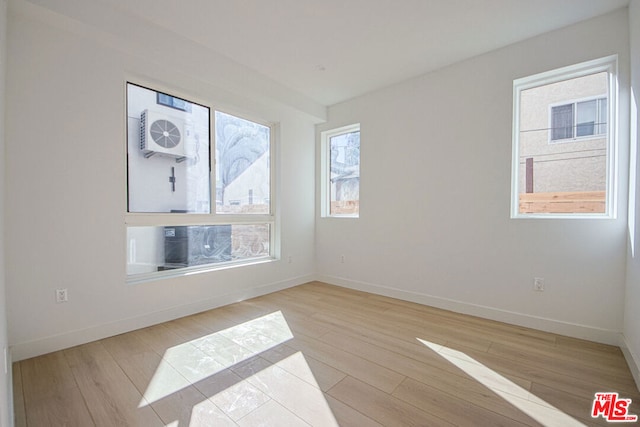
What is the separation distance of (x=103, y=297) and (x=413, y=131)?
143 inches

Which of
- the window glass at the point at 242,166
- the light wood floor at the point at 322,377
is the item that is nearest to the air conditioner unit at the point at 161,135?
the window glass at the point at 242,166

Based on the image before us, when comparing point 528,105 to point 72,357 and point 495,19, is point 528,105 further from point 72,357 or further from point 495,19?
point 72,357

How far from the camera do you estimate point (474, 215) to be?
9.84 feet

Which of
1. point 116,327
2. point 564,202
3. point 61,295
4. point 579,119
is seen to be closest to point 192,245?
point 116,327

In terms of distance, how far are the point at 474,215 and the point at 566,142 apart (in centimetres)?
101

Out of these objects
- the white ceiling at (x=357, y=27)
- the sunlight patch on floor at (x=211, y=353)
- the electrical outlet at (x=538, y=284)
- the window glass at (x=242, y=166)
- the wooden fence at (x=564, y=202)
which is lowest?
the sunlight patch on floor at (x=211, y=353)

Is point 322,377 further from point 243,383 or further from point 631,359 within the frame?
point 631,359

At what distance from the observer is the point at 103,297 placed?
2438 millimetres

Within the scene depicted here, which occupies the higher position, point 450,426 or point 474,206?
point 474,206

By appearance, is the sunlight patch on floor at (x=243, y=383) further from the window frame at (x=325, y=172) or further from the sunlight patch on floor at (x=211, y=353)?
the window frame at (x=325, y=172)

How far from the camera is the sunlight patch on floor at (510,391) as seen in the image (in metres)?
1.50


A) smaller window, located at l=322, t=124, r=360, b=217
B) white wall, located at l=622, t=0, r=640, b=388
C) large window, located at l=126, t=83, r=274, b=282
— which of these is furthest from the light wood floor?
smaller window, located at l=322, t=124, r=360, b=217

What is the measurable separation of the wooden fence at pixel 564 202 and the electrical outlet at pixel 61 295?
162 inches

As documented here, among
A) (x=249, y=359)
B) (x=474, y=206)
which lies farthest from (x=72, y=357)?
(x=474, y=206)
